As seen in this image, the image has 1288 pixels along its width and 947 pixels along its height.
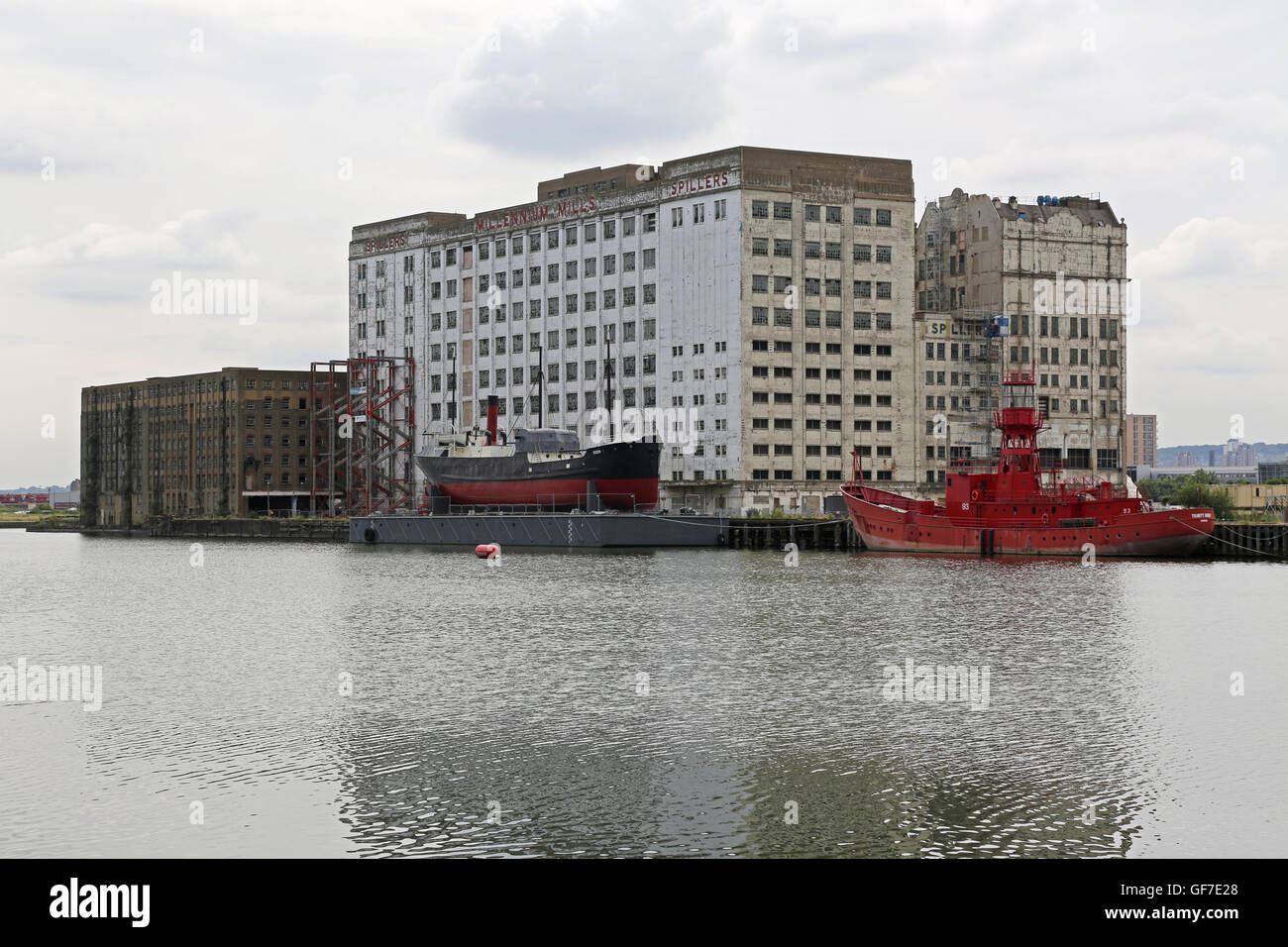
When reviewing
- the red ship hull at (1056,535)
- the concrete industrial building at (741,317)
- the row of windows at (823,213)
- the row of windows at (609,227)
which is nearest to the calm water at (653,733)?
the red ship hull at (1056,535)

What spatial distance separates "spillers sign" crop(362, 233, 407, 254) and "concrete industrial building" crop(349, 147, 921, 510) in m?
26.3

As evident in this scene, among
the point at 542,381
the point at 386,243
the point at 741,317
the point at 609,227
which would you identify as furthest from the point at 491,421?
the point at 386,243

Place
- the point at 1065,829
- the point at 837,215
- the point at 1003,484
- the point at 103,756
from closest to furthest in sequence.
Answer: the point at 1065,829, the point at 103,756, the point at 1003,484, the point at 837,215

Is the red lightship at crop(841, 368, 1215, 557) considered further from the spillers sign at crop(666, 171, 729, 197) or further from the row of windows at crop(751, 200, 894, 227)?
the spillers sign at crop(666, 171, 729, 197)

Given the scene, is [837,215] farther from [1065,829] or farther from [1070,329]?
[1065,829]

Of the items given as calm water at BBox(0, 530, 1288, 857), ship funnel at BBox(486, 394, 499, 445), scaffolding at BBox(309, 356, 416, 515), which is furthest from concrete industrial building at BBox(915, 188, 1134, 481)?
calm water at BBox(0, 530, 1288, 857)

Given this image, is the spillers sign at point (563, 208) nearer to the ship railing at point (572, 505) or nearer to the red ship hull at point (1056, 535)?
the ship railing at point (572, 505)

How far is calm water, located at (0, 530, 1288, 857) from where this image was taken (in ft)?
65.5

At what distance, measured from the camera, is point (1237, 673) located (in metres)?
36.0

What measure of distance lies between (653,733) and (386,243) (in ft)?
544

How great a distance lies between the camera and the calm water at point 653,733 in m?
20.0

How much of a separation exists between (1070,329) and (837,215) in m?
37.1

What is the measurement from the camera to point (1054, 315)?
166000 mm
